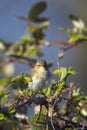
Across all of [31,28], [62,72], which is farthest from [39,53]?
[62,72]

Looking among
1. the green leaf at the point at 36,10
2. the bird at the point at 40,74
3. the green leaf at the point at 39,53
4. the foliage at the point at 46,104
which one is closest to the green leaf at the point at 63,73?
the foliage at the point at 46,104

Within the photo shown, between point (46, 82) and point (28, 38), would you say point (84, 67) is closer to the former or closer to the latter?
point (28, 38)

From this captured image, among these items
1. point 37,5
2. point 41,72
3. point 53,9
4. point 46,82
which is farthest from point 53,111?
point 53,9

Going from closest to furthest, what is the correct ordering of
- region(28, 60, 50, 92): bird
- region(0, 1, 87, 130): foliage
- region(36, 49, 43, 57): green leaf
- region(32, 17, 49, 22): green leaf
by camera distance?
region(0, 1, 87, 130): foliage → region(28, 60, 50, 92): bird → region(36, 49, 43, 57): green leaf → region(32, 17, 49, 22): green leaf

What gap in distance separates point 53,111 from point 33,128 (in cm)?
5

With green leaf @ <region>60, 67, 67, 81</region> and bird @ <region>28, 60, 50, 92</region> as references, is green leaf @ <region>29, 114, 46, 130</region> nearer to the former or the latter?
green leaf @ <region>60, 67, 67, 81</region>

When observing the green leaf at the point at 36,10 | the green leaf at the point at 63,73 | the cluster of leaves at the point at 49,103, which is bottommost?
the cluster of leaves at the point at 49,103

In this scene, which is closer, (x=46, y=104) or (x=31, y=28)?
(x=46, y=104)

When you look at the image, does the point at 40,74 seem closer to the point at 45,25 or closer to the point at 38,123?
the point at 45,25

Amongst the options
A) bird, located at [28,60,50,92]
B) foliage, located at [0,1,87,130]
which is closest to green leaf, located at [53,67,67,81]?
foliage, located at [0,1,87,130]

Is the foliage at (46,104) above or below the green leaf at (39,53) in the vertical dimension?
below

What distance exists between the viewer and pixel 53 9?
4.29 metres

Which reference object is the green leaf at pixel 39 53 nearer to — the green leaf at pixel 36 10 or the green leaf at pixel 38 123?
the green leaf at pixel 36 10

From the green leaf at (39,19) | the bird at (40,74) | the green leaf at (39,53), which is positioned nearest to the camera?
the bird at (40,74)
